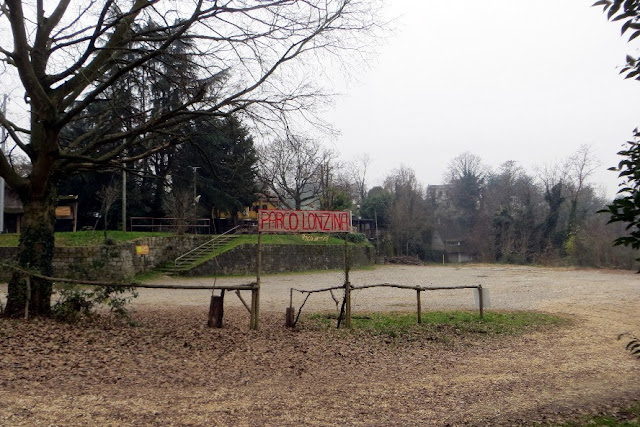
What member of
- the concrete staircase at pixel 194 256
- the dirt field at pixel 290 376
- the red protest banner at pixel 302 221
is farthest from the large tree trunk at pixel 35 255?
the concrete staircase at pixel 194 256

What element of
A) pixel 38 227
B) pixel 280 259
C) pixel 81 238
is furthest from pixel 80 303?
pixel 280 259

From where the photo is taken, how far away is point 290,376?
21.9ft

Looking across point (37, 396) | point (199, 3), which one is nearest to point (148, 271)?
Result: point (199, 3)

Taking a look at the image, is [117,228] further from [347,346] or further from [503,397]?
[503,397]

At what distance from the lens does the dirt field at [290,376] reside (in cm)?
497

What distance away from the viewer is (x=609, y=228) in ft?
141

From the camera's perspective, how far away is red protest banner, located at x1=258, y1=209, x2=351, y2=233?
981cm

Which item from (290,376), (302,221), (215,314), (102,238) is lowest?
(290,376)

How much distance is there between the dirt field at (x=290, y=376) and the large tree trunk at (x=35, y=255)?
70 centimetres

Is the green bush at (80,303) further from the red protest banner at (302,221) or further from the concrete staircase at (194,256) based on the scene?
the concrete staircase at (194,256)

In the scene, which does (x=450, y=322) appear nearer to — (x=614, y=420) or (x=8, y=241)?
Result: (x=614, y=420)

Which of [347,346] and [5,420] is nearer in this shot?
[5,420]

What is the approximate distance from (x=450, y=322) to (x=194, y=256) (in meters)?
19.8

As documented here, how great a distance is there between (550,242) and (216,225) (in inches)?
1327
